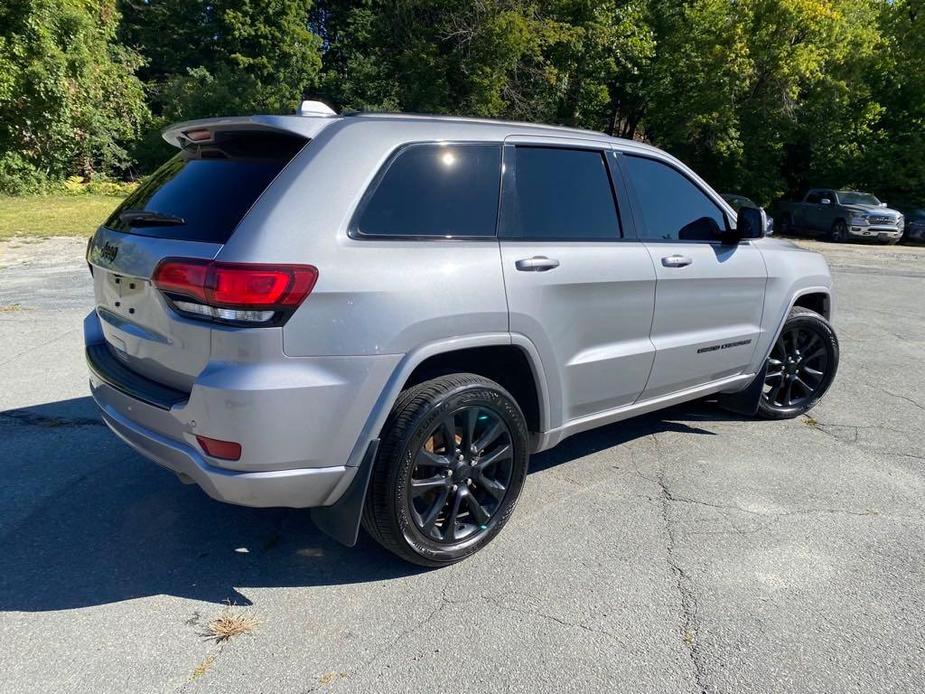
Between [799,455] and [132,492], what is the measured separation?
12.8 feet

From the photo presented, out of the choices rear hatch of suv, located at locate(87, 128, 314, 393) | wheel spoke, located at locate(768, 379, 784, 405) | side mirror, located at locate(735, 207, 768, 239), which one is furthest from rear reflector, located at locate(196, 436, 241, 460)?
wheel spoke, located at locate(768, 379, 784, 405)


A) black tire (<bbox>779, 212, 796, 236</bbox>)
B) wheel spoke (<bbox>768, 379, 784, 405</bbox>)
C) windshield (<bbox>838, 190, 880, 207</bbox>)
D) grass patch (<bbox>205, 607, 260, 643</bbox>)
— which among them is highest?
wheel spoke (<bbox>768, 379, 784, 405</bbox>)

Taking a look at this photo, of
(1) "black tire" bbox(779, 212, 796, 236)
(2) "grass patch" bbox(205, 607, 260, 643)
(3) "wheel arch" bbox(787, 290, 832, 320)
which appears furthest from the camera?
(1) "black tire" bbox(779, 212, 796, 236)

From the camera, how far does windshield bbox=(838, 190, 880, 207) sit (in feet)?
72.7

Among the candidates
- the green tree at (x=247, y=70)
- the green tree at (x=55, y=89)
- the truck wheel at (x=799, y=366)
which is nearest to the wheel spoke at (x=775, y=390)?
the truck wheel at (x=799, y=366)

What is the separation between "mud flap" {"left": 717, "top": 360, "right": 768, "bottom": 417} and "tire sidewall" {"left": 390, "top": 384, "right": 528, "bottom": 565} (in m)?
2.33

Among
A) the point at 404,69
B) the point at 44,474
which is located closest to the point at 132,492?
the point at 44,474

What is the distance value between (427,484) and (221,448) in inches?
33.8

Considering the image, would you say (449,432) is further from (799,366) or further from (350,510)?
(799,366)

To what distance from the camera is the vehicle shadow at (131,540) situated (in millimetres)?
2951

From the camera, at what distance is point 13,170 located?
22688mm

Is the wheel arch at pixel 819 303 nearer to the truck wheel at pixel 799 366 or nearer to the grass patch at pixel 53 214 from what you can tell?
the truck wheel at pixel 799 366

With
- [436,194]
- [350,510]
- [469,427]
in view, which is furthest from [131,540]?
[436,194]

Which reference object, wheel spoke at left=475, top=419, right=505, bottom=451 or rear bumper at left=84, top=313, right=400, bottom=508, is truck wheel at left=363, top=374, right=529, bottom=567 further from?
rear bumper at left=84, top=313, right=400, bottom=508
